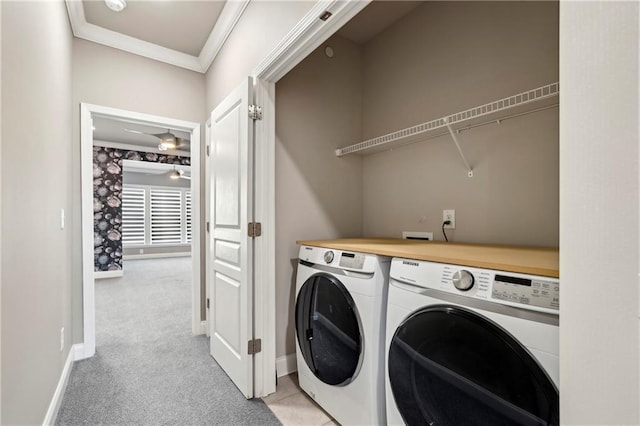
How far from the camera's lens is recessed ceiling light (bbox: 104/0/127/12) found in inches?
83.3

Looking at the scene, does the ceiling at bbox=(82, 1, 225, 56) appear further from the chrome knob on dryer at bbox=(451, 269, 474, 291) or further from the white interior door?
the chrome knob on dryer at bbox=(451, 269, 474, 291)

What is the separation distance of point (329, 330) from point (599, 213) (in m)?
1.32

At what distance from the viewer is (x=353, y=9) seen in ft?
4.18

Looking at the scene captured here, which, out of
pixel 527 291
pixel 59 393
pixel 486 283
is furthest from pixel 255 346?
pixel 527 291

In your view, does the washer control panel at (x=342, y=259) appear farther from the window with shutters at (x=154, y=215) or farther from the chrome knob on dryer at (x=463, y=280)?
the window with shutters at (x=154, y=215)

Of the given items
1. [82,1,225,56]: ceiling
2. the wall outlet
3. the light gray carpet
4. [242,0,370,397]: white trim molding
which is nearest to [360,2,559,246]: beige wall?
the wall outlet

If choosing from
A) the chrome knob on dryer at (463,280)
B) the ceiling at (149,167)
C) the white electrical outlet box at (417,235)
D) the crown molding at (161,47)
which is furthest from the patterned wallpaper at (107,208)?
the chrome knob on dryer at (463,280)

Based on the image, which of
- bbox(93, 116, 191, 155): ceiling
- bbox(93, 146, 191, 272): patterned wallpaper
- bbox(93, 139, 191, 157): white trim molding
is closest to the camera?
bbox(93, 116, 191, 155): ceiling

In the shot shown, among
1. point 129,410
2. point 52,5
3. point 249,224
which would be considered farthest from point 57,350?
point 52,5

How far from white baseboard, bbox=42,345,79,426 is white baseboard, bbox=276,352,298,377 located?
1.20 meters

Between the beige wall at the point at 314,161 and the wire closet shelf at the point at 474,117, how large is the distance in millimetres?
205

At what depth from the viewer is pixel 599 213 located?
21.6 inches

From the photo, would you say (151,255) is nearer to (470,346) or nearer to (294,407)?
(294,407)

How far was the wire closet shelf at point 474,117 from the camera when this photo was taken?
4.53 ft
